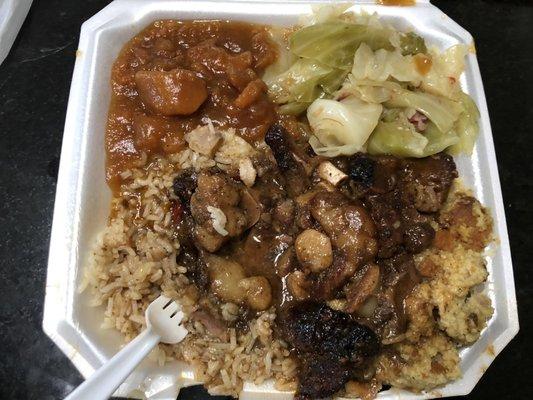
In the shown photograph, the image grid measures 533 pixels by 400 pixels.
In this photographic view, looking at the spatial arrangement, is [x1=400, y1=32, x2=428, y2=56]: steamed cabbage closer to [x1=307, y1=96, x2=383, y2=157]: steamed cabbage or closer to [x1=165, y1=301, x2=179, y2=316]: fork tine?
[x1=307, y1=96, x2=383, y2=157]: steamed cabbage

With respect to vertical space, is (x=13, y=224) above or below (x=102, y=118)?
below

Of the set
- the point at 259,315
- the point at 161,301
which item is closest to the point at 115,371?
the point at 161,301

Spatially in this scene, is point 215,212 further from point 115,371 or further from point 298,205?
point 115,371

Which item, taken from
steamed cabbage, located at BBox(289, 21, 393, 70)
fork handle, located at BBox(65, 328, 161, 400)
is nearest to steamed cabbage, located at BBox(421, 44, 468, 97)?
steamed cabbage, located at BBox(289, 21, 393, 70)

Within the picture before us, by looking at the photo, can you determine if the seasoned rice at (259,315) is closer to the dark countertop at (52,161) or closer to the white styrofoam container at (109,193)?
the white styrofoam container at (109,193)

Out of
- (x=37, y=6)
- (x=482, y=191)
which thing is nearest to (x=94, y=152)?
(x=37, y=6)

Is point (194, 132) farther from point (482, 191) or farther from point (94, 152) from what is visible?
point (482, 191)
